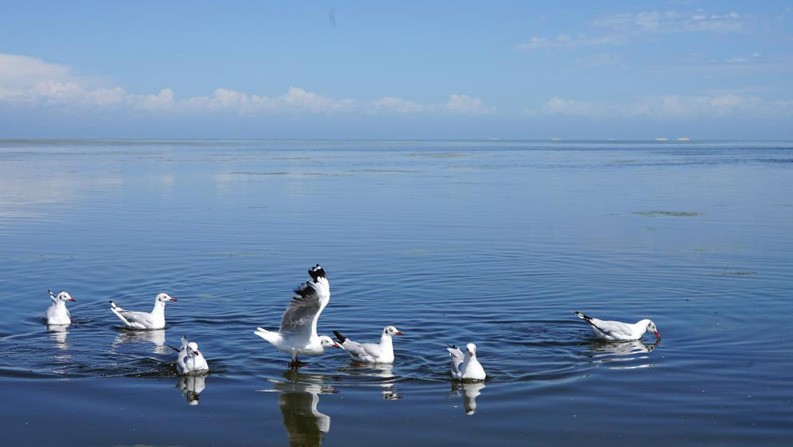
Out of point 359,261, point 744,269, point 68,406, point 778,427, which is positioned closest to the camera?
point 778,427

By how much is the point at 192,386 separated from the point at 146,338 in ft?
11.7

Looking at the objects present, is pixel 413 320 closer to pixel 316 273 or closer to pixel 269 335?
pixel 269 335

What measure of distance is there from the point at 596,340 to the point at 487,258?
8284 mm

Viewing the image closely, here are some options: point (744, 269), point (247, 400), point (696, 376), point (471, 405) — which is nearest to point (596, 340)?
point (696, 376)

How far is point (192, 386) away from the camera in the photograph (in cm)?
1326

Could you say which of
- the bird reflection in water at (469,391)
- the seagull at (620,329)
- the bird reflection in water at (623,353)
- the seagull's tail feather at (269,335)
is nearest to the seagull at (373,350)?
the seagull's tail feather at (269,335)

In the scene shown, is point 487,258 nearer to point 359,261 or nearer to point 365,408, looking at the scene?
point 359,261

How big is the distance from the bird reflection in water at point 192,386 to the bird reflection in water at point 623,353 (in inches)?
225

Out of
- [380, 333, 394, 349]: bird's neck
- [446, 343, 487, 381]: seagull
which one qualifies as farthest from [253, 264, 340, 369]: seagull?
[446, 343, 487, 381]: seagull

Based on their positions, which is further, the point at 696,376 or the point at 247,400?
the point at 696,376

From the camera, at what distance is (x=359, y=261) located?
23.7m

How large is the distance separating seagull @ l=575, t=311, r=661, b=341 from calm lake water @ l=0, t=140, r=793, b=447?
0.17 metres

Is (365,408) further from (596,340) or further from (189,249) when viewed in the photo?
(189,249)

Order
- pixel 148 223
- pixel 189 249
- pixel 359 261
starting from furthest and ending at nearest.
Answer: pixel 148 223 < pixel 189 249 < pixel 359 261
